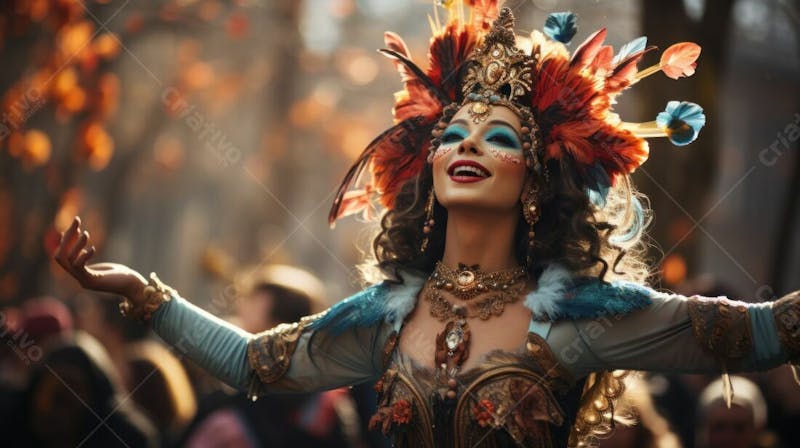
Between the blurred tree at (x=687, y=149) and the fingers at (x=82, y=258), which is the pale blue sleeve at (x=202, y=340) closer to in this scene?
the fingers at (x=82, y=258)

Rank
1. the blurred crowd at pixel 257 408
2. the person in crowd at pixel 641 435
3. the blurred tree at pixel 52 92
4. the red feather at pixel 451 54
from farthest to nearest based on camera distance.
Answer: the blurred tree at pixel 52 92 < the blurred crowd at pixel 257 408 < the person in crowd at pixel 641 435 < the red feather at pixel 451 54

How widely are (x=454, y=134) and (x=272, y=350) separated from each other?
3.51ft

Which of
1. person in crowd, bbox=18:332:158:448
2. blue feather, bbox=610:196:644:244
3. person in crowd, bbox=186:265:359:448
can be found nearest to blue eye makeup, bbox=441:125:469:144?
blue feather, bbox=610:196:644:244

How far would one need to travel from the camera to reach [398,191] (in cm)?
523

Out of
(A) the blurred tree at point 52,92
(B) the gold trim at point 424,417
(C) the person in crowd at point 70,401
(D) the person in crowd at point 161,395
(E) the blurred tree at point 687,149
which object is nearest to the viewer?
(B) the gold trim at point 424,417

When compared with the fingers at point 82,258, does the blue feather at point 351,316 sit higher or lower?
lower

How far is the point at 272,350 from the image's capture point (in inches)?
195

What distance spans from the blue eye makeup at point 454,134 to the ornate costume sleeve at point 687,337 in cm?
81

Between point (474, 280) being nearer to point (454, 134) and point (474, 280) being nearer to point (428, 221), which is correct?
point (428, 221)

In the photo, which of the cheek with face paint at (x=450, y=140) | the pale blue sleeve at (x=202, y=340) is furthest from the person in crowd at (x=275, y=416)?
the cheek with face paint at (x=450, y=140)

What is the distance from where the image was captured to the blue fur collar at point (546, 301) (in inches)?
181

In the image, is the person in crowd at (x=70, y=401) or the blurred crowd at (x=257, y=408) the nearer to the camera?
the blurred crowd at (x=257, y=408)

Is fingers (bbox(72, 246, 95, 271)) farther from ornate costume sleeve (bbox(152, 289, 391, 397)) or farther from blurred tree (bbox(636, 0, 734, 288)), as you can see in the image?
blurred tree (bbox(636, 0, 734, 288))

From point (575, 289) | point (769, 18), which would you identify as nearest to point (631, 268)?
point (575, 289)
